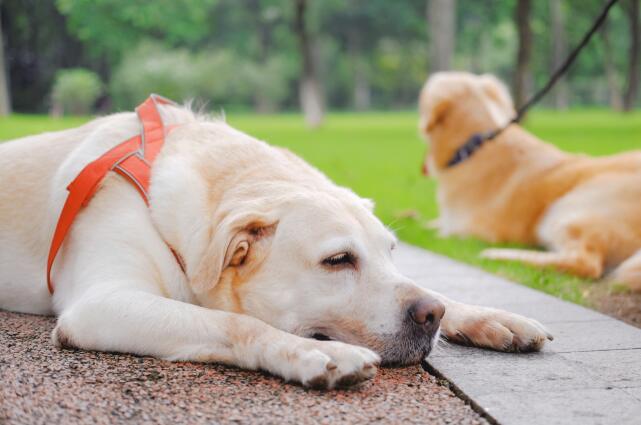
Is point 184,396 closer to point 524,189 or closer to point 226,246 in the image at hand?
point 226,246

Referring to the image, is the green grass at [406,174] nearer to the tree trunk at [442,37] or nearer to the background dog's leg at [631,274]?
the background dog's leg at [631,274]

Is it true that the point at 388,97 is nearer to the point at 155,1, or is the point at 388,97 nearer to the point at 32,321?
the point at 155,1

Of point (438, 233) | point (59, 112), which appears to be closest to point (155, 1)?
point (59, 112)

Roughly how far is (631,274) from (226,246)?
3020 millimetres

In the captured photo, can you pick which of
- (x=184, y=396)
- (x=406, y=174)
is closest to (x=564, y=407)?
(x=184, y=396)

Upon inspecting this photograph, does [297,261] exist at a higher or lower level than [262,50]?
higher

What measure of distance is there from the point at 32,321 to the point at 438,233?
479cm

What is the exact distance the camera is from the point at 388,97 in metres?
73.1

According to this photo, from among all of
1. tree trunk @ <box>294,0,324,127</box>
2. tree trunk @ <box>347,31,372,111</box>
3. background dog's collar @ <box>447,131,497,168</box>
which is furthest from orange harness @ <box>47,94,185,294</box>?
tree trunk @ <box>347,31,372,111</box>

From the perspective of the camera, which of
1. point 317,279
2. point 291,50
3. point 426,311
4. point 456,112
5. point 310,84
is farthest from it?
point 291,50

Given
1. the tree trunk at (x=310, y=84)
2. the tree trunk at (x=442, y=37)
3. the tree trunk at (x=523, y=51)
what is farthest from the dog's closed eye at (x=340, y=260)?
the tree trunk at (x=310, y=84)

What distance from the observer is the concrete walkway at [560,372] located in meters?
2.39

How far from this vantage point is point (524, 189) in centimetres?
655

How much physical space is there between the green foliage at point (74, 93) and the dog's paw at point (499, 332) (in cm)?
2965
